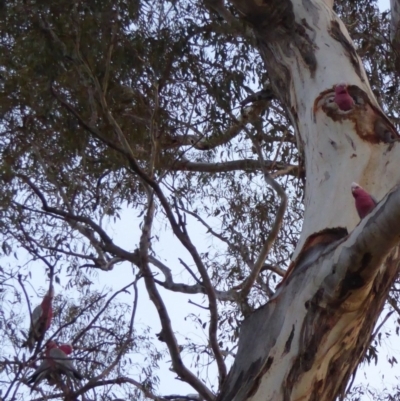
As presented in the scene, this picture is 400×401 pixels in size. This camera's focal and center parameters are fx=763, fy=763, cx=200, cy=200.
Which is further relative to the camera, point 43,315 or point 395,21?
point 395,21

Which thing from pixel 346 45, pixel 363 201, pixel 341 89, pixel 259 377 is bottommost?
pixel 259 377

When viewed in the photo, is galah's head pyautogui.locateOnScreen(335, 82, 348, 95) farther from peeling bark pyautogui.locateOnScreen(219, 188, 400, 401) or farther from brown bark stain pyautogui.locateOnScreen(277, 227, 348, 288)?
peeling bark pyautogui.locateOnScreen(219, 188, 400, 401)

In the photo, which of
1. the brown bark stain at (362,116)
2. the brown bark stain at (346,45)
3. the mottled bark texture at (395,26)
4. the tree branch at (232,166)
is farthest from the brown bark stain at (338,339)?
the mottled bark texture at (395,26)

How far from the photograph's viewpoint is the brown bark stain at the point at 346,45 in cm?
336

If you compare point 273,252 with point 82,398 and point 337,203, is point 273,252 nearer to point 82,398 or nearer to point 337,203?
point 337,203

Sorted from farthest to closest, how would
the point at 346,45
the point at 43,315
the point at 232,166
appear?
1. the point at 232,166
2. the point at 43,315
3. the point at 346,45

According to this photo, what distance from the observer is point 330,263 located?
229 centimetres

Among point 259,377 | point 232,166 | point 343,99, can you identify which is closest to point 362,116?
point 343,99

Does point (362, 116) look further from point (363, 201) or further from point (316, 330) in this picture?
point (316, 330)

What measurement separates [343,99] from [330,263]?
94 centimetres

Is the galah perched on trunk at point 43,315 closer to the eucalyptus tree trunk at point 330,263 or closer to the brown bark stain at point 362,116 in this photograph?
the eucalyptus tree trunk at point 330,263

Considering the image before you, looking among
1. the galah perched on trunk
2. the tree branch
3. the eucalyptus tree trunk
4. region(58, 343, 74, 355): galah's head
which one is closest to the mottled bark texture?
the tree branch

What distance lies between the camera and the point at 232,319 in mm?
5430

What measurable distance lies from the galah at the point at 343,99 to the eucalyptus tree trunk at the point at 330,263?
0.09 feet
